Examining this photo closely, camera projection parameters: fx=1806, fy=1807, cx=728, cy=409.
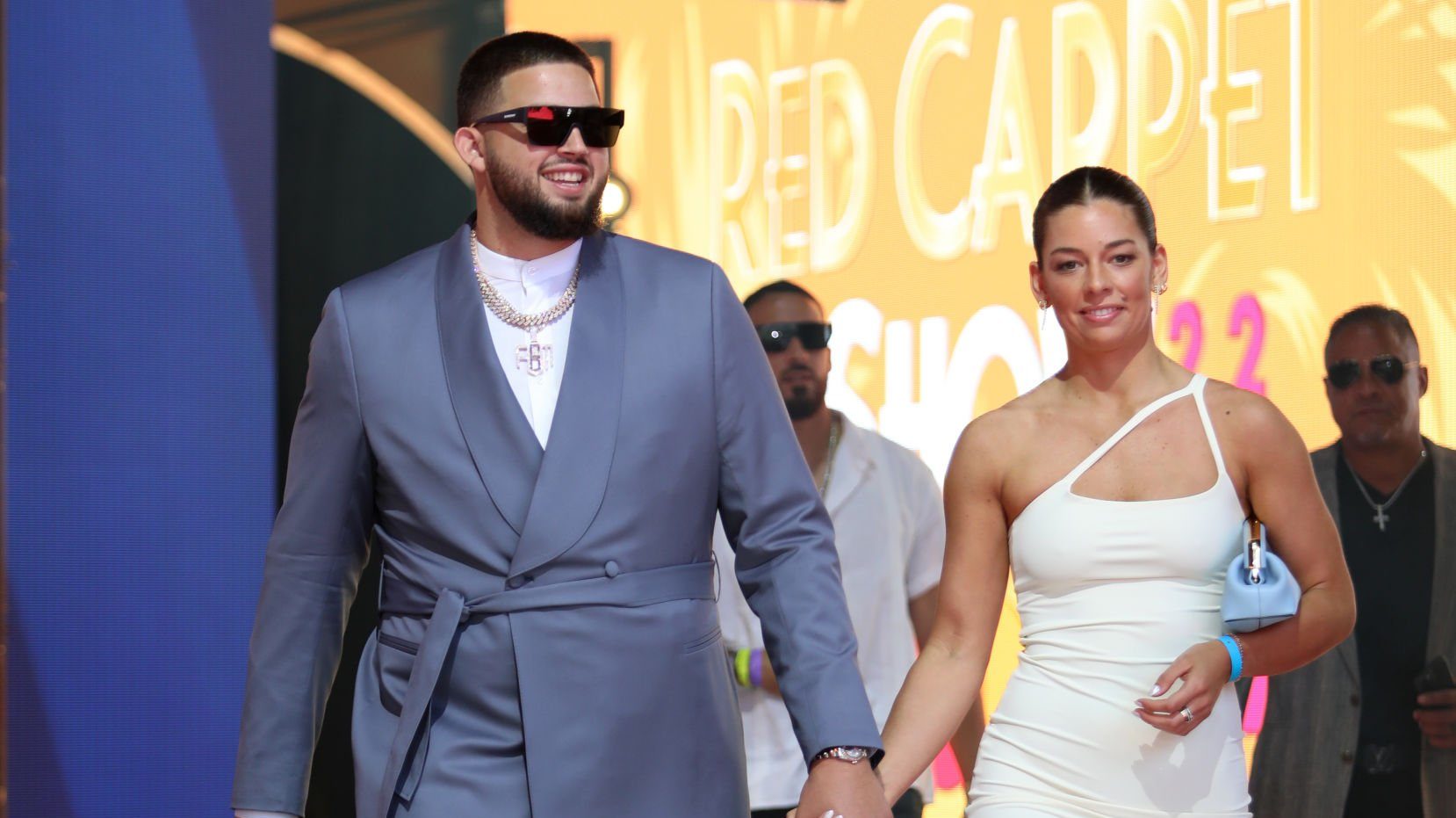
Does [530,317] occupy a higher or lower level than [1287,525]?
higher

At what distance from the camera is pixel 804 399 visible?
4.78m

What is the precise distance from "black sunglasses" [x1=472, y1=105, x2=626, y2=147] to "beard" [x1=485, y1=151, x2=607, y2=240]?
0.23 ft

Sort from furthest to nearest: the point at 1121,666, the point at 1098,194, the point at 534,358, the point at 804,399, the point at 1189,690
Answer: the point at 804,399 < the point at 1098,194 < the point at 1121,666 < the point at 1189,690 < the point at 534,358

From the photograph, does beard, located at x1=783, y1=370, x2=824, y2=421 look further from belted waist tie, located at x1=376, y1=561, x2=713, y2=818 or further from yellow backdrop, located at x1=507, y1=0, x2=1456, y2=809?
belted waist tie, located at x1=376, y1=561, x2=713, y2=818

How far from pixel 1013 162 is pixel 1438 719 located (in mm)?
1871

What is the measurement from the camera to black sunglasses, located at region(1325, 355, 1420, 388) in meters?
4.68

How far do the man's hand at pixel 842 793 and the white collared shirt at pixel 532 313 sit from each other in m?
0.68

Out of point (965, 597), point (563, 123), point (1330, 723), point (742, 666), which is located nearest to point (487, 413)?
point (563, 123)

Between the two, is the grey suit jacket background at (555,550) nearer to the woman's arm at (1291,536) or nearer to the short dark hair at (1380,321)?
the woman's arm at (1291,536)

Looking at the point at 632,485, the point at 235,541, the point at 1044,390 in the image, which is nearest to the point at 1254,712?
the point at 1044,390

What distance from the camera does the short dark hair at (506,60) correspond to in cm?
308

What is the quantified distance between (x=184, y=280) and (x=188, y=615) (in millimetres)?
1014

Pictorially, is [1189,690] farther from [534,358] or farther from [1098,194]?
[534,358]

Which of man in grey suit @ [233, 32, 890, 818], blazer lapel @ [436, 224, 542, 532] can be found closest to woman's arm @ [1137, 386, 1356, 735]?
man in grey suit @ [233, 32, 890, 818]
